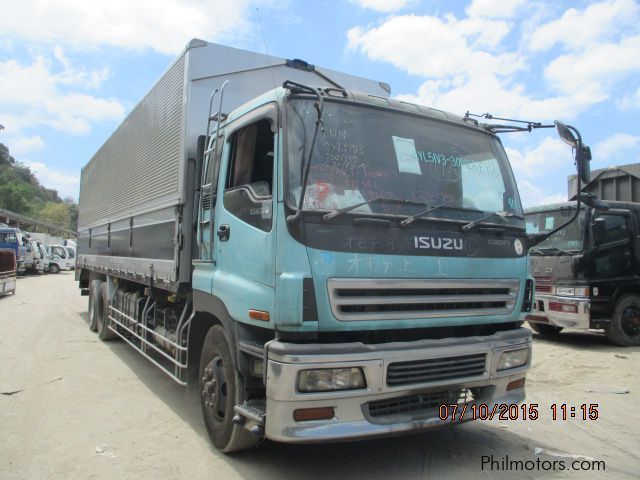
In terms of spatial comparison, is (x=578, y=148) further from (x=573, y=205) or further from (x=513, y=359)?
(x=573, y=205)

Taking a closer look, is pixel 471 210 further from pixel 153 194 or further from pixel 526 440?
pixel 153 194

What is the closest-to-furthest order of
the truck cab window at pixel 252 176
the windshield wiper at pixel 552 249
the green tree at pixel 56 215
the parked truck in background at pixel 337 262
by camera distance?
the parked truck in background at pixel 337 262, the truck cab window at pixel 252 176, the windshield wiper at pixel 552 249, the green tree at pixel 56 215

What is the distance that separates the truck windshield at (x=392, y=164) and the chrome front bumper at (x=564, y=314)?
5157mm

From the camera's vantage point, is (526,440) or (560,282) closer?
(526,440)

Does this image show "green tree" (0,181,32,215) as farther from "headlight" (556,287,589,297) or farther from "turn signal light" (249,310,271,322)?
"turn signal light" (249,310,271,322)

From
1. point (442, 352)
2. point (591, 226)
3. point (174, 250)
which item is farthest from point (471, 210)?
point (591, 226)

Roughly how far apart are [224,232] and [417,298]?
161cm

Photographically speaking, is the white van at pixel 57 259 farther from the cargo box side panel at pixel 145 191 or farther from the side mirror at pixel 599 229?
the side mirror at pixel 599 229

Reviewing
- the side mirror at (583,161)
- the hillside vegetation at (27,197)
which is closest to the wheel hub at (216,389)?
the side mirror at (583,161)

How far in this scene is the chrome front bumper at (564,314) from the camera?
27.7 ft

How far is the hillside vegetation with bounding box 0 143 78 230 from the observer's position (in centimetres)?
6052

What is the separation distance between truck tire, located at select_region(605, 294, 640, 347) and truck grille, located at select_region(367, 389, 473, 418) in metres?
6.35

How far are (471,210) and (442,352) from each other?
117 cm

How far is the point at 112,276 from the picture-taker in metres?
8.37
